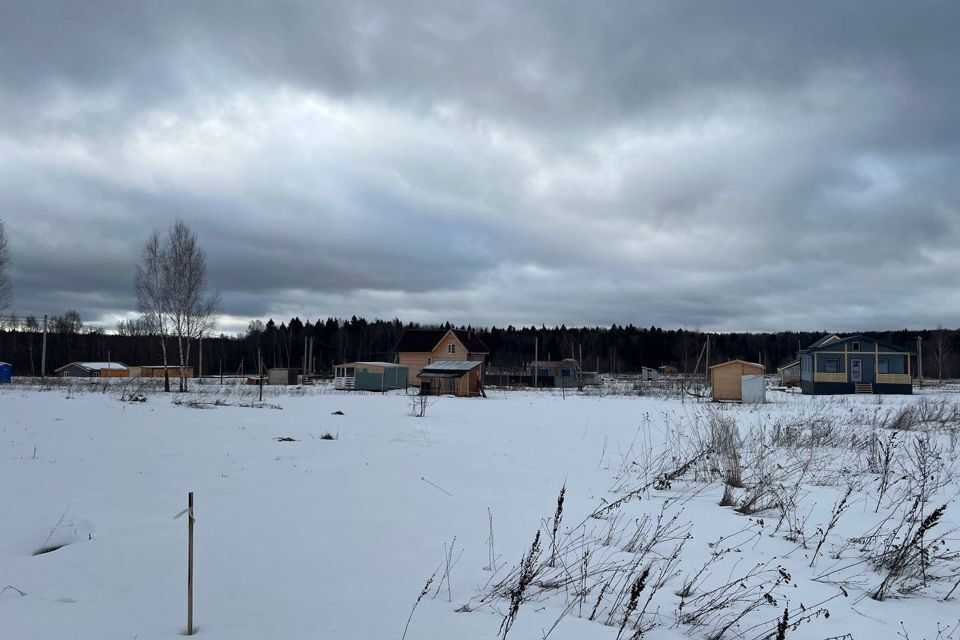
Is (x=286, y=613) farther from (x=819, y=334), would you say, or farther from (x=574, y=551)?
(x=819, y=334)

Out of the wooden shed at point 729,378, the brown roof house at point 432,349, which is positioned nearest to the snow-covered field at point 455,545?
the wooden shed at point 729,378

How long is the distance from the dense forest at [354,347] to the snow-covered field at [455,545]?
6628 cm

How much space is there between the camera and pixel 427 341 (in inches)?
2082

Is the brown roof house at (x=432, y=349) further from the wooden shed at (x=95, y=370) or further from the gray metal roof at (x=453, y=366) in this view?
the wooden shed at (x=95, y=370)

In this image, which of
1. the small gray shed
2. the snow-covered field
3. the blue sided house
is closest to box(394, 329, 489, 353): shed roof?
the small gray shed

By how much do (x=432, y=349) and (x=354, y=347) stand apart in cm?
4955

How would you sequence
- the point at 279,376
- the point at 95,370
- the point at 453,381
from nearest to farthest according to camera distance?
the point at 453,381, the point at 279,376, the point at 95,370

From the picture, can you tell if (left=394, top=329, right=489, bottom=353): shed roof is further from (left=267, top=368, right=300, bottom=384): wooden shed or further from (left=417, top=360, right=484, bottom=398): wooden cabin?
(left=417, top=360, right=484, bottom=398): wooden cabin

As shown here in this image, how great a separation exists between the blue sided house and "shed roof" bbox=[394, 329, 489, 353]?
90.5ft

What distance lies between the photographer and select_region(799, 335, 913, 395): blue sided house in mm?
36719

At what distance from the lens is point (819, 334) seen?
451 feet

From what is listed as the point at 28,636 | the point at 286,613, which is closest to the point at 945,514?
the point at 286,613

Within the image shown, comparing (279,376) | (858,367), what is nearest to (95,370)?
(279,376)

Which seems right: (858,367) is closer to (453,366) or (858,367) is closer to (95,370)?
(453,366)
